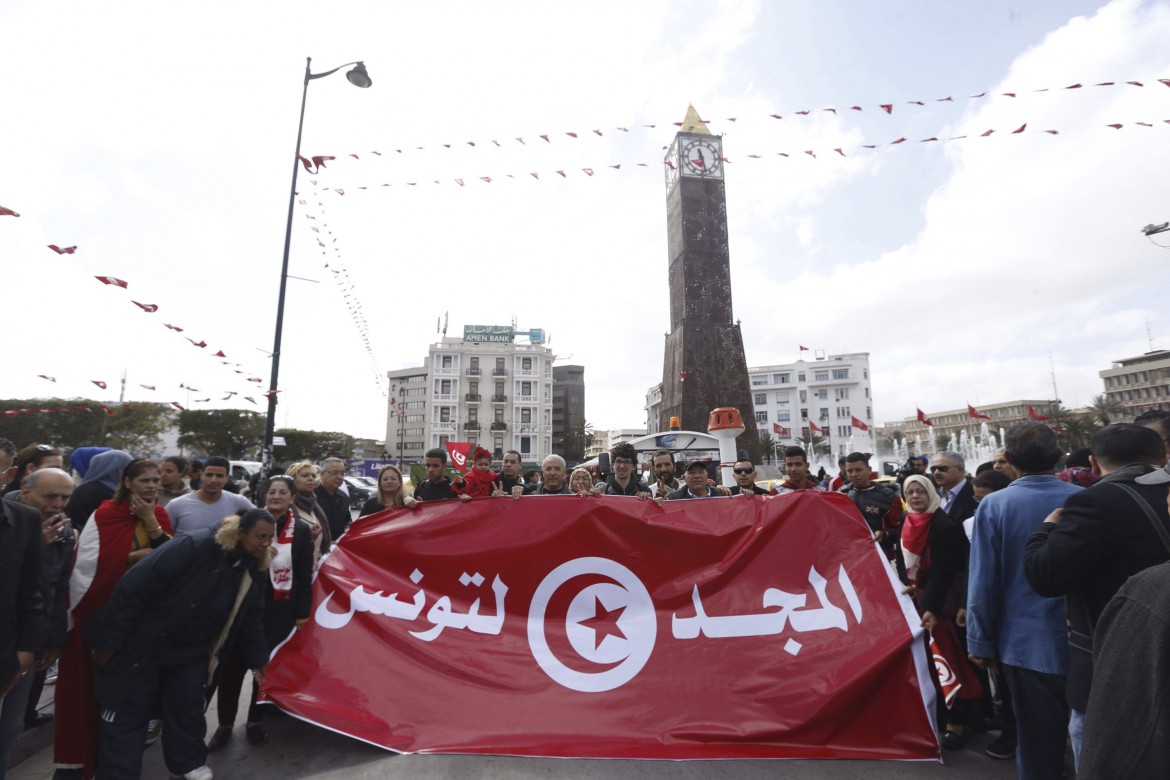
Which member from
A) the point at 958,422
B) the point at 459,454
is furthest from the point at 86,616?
the point at 958,422

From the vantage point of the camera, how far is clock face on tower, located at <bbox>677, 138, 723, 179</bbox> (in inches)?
1264

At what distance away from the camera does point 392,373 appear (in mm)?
80812

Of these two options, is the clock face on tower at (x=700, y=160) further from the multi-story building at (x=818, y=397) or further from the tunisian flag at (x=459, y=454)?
the multi-story building at (x=818, y=397)

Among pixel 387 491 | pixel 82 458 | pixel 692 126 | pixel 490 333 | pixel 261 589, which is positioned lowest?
pixel 261 589

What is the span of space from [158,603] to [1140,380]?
393 feet

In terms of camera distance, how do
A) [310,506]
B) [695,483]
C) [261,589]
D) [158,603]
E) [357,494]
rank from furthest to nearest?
[357,494] < [695,483] < [310,506] < [261,589] < [158,603]

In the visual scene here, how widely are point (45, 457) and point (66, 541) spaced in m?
2.20

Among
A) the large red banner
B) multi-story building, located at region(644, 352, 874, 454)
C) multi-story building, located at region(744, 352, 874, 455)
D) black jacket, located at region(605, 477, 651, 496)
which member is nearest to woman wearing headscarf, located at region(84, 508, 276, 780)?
the large red banner

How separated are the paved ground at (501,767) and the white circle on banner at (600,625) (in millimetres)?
487

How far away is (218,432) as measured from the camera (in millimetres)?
48688

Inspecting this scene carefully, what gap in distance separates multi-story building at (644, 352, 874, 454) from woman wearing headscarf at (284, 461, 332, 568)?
77503mm

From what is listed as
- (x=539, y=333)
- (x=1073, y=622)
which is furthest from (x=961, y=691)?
(x=539, y=333)

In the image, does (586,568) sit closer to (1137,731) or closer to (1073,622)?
(1073,622)

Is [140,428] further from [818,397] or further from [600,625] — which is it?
[818,397]
